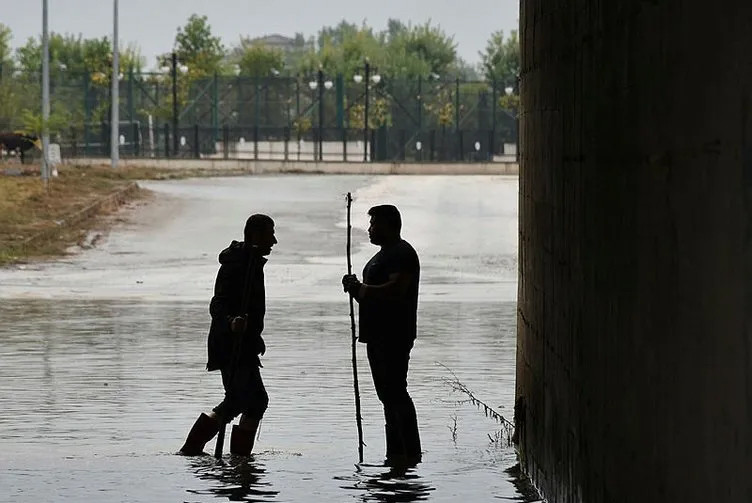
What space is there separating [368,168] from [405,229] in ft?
101

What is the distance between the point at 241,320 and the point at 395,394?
108cm

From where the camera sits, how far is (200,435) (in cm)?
1168

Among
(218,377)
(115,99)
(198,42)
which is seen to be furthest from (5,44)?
(218,377)

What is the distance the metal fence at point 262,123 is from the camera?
79.1 meters

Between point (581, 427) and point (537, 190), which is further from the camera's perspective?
point (537, 190)

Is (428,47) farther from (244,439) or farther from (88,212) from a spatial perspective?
(244,439)

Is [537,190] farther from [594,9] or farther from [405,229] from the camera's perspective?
[405,229]

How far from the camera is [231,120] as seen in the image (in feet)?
329

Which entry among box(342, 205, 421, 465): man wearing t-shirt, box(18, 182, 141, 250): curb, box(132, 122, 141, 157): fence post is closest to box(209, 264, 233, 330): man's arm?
box(342, 205, 421, 465): man wearing t-shirt

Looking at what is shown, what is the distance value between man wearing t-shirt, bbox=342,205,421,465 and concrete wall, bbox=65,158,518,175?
55.7 m

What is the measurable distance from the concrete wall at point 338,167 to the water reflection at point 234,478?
5549 cm

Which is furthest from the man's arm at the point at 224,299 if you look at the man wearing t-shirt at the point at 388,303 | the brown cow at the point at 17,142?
the brown cow at the point at 17,142

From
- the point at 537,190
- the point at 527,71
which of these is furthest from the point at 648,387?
the point at 527,71

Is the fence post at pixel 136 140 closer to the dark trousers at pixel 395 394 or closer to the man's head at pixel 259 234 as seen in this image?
the dark trousers at pixel 395 394
